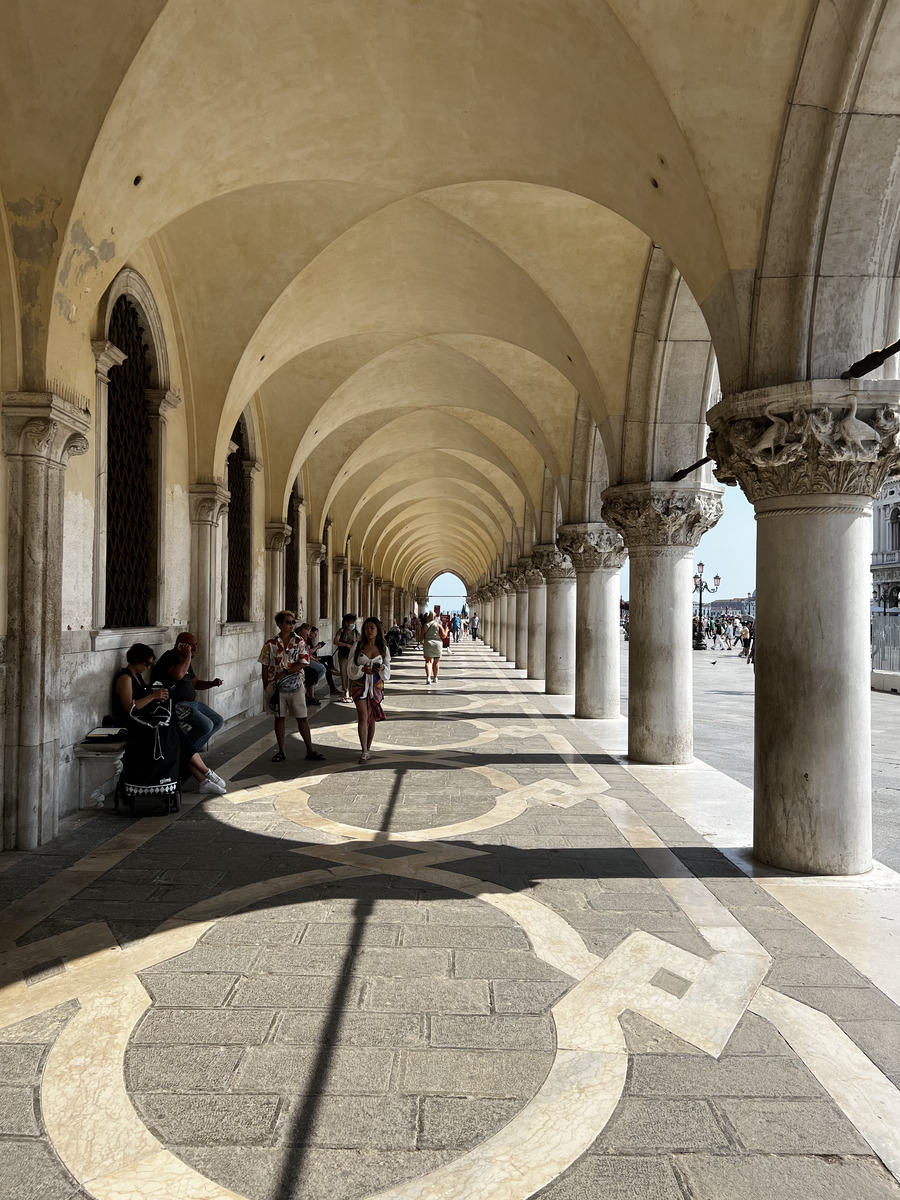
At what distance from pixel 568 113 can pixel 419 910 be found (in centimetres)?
540

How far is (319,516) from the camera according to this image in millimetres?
18188

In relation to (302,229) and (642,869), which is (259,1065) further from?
(302,229)

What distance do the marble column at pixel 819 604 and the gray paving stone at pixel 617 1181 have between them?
301 centimetres

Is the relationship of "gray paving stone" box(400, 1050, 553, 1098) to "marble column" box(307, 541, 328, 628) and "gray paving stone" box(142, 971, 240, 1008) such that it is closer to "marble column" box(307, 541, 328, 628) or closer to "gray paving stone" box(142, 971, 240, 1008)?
"gray paving stone" box(142, 971, 240, 1008)

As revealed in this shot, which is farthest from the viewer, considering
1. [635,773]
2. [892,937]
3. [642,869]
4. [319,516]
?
[319,516]

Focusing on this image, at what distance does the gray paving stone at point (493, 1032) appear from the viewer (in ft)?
9.09

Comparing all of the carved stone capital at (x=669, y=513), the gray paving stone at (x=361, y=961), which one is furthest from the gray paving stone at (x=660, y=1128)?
the carved stone capital at (x=669, y=513)

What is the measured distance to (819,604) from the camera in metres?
4.84

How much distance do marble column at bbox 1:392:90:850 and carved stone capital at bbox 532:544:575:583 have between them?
36.9 ft

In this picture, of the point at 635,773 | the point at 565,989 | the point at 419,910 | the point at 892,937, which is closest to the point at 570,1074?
the point at 565,989

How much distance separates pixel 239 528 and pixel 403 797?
702 centimetres

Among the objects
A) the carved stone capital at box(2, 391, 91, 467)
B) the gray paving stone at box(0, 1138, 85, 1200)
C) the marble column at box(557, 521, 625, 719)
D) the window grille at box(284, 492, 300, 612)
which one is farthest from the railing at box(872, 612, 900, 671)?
the gray paving stone at box(0, 1138, 85, 1200)

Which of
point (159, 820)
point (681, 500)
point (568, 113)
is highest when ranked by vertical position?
point (568, 113)

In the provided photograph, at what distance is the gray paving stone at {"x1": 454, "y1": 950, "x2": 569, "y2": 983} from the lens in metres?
3.31
